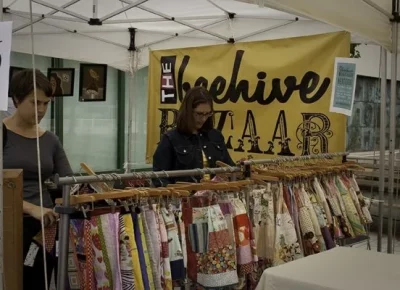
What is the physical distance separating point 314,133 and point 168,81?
1.91m

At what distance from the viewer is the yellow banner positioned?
420 cm

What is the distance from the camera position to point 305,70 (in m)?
4.36

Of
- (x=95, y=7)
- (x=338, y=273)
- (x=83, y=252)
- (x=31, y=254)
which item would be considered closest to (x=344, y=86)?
(x=338, y=273)

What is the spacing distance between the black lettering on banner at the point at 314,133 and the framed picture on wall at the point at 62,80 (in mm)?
2562

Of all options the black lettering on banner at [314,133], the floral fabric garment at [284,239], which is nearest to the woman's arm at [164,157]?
the floral fabric garment at [284,239]

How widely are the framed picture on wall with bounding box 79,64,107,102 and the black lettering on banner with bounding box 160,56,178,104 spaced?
2.26 feet

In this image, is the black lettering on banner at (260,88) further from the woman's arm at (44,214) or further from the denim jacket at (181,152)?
the woman's arm at (44,214)

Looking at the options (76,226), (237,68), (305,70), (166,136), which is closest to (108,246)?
(76,226)

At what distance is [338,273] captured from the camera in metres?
1.72

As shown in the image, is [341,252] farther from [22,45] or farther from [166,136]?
[22,45]

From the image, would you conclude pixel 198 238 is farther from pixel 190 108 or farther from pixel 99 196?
pixel 190 108

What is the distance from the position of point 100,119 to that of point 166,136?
478 cm

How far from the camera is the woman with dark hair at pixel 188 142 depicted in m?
2.95

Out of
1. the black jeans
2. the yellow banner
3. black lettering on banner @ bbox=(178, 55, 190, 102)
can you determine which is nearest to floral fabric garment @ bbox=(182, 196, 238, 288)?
the black jeans
